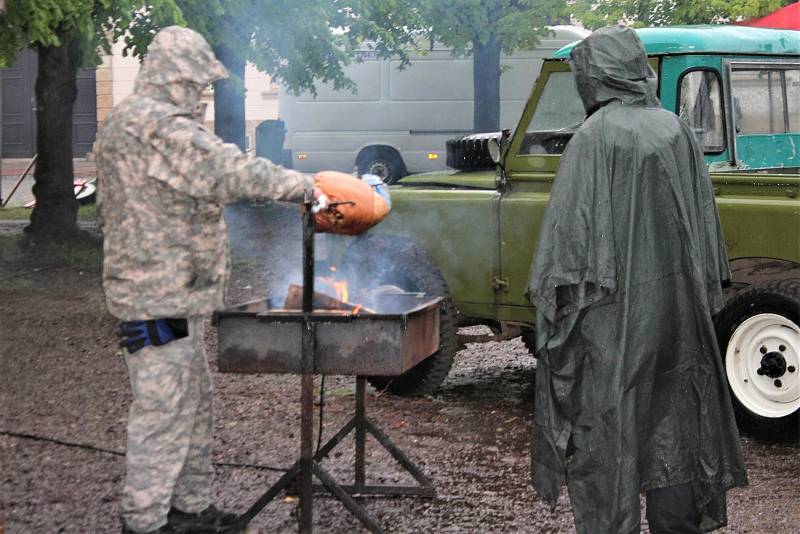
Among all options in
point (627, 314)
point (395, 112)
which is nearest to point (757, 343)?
point (627, 314)

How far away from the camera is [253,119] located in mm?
30453

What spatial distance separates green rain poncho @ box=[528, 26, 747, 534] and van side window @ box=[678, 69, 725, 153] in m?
2.67

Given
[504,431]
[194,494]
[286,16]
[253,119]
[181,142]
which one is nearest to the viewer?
[181,142]

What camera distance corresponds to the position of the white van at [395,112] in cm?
2108

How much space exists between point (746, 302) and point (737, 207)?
0.51 meters

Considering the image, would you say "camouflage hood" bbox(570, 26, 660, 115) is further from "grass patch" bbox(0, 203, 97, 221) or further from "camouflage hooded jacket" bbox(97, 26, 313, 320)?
"grass patch" bbox(0, 203, 97, 221)

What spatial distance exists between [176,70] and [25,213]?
617 inches

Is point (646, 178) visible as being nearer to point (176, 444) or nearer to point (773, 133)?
point (176, 444)

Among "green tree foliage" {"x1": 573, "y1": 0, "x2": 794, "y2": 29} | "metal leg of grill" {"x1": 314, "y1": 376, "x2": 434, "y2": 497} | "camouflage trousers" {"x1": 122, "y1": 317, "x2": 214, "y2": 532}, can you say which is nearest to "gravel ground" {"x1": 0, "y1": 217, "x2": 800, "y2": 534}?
"metal leg of grill" {"x1": 314, "y1": 376, "x2": 434, "y2": 497}

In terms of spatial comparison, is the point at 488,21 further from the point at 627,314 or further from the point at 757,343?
the point at 627,314

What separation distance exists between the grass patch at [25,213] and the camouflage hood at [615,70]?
46.4ft

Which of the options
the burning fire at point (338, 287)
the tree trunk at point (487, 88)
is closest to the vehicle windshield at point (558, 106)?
the burning fire at point (338, 287)

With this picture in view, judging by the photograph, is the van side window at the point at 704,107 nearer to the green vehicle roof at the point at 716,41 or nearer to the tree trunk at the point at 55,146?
the green vehicle roof at the point at 716,41

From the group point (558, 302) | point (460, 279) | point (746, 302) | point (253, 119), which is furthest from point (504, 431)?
point (253, 119)
